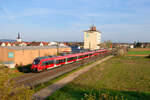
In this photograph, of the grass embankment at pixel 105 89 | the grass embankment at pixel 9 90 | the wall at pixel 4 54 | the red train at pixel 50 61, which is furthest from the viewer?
the wall at pixel 4 54

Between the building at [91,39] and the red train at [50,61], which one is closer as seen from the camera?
the red train at [50,61]

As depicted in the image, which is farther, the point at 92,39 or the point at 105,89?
the point at 92,39

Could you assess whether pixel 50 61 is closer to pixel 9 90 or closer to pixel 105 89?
pixel 105 89

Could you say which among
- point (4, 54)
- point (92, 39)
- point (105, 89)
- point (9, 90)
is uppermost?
point (92, 39)

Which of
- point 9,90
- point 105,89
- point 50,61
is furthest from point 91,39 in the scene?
point 9,90

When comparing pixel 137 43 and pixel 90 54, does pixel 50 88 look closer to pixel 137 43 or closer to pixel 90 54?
pixel 90 54

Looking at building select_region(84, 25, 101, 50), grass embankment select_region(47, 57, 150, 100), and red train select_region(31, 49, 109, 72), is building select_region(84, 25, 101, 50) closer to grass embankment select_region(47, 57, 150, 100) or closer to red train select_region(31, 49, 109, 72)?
red train select_region(31, 49, 109, 72)

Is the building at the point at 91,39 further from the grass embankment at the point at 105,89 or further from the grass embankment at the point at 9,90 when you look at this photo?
the grass embankment at the point at 9,90

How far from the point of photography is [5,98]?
6059 mm

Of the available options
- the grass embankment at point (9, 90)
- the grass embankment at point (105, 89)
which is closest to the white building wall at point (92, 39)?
the grass embankment at point (105, 89)

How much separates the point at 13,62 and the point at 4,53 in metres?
4.03

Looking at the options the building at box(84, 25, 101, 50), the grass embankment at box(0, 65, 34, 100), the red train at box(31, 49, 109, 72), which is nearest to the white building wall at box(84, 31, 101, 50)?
the building at box(84, 25, 101, 50)

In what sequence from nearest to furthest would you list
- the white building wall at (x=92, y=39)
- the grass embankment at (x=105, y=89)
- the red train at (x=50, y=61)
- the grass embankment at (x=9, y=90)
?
1. the grass embankment at (x=9, y=90)
2. the grass embankment at (x=105, y=89)
3. the red train at (x=50, y=61)
4. the white building wall at (x=92, y=39)

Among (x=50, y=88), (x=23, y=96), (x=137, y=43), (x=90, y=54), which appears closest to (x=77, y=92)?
(x=50, y=88)
